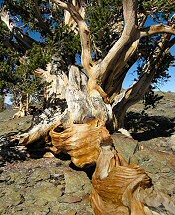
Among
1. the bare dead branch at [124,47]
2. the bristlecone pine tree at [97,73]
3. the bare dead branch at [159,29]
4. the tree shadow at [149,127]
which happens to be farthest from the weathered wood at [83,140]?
the tree shadow at [149,127]

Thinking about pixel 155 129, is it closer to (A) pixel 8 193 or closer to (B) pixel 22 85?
(B) pixel 22 85

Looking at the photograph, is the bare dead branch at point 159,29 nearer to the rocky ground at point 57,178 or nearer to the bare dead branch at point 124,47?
the bare dead branch at point 124,47

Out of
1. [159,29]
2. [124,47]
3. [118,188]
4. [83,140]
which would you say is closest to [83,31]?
[124,47]

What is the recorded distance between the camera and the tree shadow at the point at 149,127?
12.6 meters

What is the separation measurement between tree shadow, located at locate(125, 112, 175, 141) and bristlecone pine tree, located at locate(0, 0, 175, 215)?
64.9 inches

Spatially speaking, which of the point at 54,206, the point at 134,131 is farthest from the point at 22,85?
the point at 134,131

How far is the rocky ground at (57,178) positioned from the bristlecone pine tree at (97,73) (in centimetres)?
49

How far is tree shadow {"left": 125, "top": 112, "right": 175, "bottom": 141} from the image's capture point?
12.6 meters

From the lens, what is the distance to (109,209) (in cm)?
557

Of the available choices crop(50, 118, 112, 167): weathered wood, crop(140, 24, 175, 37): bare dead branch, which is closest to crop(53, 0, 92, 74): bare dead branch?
crop(140, 24, 175, 37): bare dead branch

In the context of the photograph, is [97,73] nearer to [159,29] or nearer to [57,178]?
[159,29]

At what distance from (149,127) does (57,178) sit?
7.68m

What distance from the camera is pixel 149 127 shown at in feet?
46.5

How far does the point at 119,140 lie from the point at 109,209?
12.2 feet
